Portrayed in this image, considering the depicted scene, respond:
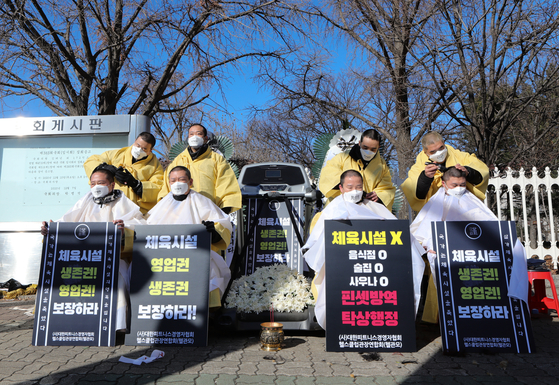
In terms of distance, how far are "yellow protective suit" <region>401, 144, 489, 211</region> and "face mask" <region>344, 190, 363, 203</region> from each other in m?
0.95

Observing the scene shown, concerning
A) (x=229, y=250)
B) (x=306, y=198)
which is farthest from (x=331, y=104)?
(x=229, y=250)

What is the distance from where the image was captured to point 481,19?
299 inches

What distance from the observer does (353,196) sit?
3.98 m

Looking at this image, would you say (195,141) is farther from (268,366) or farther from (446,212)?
(446,212)

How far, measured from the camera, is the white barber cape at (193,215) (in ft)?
13.6

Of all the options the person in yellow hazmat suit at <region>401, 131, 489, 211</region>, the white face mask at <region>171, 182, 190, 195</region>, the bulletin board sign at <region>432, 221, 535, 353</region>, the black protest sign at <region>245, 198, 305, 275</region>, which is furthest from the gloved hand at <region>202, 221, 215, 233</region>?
the person in yellow hazmat suit at <region>401, 131, 489, 211</region>

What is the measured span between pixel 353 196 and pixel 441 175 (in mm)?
1222

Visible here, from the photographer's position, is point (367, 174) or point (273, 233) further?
point (273, 233)

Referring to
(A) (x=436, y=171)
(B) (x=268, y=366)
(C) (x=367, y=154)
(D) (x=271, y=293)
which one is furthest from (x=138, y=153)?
(A) (x=436, y=171)

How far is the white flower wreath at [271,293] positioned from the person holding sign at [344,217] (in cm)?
21

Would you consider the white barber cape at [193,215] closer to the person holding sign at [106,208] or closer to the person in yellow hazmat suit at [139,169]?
the person holding sign at [106,208]

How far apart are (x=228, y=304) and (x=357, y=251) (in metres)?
1.44

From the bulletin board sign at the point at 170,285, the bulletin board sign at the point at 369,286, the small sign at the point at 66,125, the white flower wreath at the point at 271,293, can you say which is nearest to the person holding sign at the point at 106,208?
the bulletin board sign at the point at 170,285

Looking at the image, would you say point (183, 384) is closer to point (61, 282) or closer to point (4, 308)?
point (61, 282)
